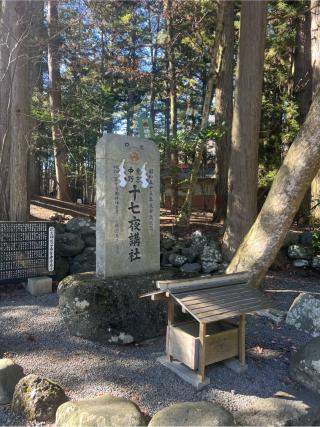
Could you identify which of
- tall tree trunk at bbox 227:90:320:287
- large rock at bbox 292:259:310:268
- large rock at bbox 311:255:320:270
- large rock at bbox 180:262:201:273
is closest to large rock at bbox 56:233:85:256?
large rock at bbox 180:262:201:273

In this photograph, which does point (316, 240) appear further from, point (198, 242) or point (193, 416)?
point (193, 416)

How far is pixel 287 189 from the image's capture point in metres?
5.36

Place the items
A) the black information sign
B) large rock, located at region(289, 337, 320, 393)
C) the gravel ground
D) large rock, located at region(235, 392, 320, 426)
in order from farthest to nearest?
the black information sign
large rock, located at region(289, 337, 320, 393)
the gravel ground
large rock, located at region(235, 392, 320, 426)

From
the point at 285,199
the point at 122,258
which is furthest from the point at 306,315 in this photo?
the point at 122,258

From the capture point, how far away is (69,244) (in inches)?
314

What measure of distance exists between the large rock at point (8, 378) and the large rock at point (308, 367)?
2.67 m

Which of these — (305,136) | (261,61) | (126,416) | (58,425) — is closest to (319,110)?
(305,136)

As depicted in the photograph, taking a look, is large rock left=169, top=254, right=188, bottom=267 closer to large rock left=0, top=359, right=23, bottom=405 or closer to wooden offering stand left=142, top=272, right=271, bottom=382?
wooden offering stand left=142, top=272, right=271, bottom=382

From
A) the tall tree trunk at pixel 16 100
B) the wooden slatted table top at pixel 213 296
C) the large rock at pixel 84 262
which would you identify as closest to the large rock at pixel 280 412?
the wooden slatted table top at pixel 213 296

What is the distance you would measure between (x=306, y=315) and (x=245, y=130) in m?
4.19

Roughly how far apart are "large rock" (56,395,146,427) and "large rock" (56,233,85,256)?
495cm

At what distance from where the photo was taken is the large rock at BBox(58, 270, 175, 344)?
4480mm

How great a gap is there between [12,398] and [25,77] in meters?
6.71

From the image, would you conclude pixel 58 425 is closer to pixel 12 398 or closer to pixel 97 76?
pixel 12 398
